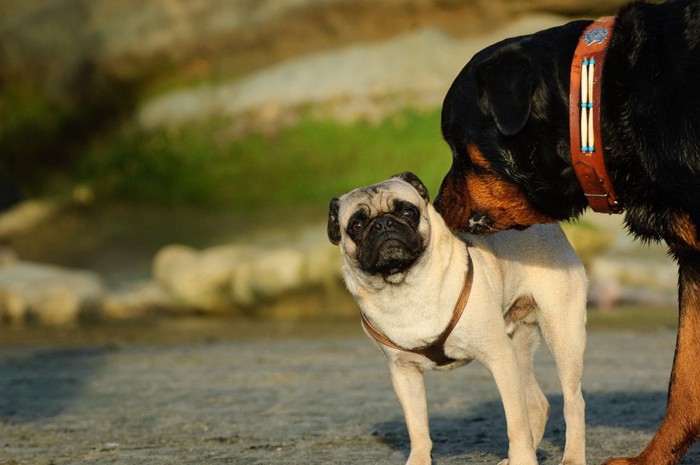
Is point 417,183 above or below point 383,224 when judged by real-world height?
above

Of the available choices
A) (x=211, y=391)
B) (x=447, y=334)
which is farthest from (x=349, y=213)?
(x=211, y=391)

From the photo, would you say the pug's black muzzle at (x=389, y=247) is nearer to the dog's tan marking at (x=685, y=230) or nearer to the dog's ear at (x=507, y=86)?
the dog's ear at (x=507, y=86)

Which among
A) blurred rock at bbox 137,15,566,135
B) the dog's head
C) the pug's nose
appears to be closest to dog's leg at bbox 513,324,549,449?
the dog's head

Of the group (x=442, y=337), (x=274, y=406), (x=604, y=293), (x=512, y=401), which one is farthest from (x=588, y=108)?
(x=604, y=293)

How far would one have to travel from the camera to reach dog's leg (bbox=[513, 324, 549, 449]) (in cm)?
551

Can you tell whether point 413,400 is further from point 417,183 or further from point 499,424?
point 499,424

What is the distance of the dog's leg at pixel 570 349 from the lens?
5.22 meters

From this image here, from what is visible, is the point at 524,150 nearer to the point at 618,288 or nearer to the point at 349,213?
the point at 349,213

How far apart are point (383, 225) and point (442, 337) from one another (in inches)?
21.2

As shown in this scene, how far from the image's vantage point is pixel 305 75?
781 inches

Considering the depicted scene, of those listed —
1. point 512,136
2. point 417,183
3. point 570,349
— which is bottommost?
point 570,349

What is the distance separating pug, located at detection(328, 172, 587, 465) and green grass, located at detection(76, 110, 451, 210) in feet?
41.8

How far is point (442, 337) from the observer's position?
4957mm

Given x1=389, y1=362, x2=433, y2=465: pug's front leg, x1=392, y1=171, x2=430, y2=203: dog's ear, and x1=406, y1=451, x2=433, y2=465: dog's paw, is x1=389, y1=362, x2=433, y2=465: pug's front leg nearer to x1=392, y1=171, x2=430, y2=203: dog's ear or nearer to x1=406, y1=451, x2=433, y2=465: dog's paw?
x1=406, y1=451, x2=433, y2=465: dog's paw
